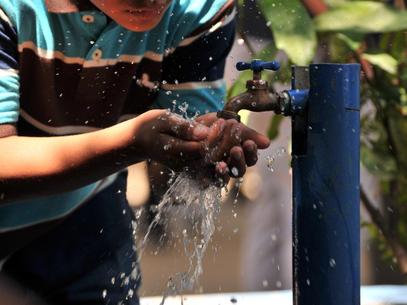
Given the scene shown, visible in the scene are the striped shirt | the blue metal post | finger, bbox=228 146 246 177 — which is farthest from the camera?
the striped shirt

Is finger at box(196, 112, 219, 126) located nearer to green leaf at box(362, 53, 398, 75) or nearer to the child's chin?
the child's chin

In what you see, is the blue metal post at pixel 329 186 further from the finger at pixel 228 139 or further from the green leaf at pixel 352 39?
the green leaf at pixel 352 39

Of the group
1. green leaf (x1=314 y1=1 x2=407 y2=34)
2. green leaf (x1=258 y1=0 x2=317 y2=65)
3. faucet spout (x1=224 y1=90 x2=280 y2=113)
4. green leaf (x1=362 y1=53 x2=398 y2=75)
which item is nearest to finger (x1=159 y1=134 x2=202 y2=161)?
faucet spout (x1=224 y1=90 x2=280 y2=113)

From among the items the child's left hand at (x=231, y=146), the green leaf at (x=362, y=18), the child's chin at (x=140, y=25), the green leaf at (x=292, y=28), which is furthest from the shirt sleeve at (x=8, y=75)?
the green leaf at (x=362, y=18)

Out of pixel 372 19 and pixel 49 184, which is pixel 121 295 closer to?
pixel 49 184

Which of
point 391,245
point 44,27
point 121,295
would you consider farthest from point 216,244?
point 44,27

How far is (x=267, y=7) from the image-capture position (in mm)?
2412

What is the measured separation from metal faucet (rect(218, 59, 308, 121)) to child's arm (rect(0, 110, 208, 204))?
0.35 feet

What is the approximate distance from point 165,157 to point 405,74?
1.26 meters

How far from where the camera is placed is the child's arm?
63.2 inches

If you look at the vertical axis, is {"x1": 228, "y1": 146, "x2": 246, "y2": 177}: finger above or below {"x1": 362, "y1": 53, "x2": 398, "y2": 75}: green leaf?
below

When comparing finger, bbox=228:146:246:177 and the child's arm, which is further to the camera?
the child's arm

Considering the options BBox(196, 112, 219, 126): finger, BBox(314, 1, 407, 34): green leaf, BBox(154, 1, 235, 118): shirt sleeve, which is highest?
BBox(314, 1, 407, 34): green leaf

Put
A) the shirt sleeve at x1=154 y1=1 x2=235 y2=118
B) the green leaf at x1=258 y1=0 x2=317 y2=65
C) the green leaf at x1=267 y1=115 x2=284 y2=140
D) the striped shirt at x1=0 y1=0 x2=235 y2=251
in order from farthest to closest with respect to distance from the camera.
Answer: the green leaf at x1=267 y1=115 x2=284 y2=140 < the green leaf at x1=258 y1=0 x2=317 y2=65 < the shirt sleeve at x1=154 y1=1 x2=235 y2=118 < the striped shirt at x1=0 y1=0 x2=235 y2=251
